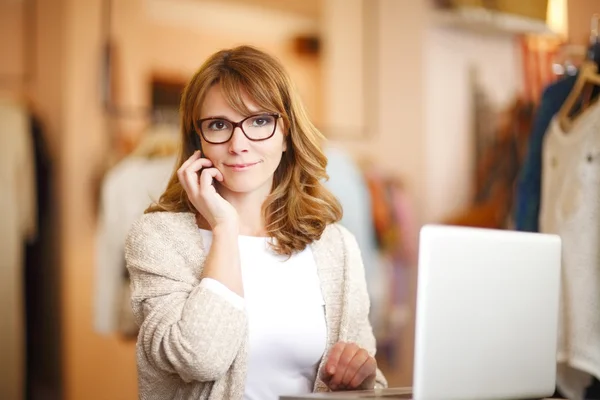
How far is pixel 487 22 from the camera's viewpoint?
11.1ft

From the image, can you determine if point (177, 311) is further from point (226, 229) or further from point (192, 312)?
point (226, 229)

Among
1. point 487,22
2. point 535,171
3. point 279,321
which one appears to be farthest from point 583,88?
point 487,22

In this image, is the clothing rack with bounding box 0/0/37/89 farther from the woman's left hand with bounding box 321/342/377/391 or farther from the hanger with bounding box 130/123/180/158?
the woman's left hand with bounding box 321/342/377/391

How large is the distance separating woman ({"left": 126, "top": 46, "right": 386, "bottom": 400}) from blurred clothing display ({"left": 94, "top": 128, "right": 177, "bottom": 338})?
4.35ft

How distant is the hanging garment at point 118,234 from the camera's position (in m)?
2.79

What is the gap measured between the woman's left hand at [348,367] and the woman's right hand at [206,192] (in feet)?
1.01

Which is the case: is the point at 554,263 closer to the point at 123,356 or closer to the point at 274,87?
the point at 274,87

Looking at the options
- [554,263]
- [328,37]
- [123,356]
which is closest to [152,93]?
[328,37]

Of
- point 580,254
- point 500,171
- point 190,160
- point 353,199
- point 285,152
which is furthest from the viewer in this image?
point 500,171

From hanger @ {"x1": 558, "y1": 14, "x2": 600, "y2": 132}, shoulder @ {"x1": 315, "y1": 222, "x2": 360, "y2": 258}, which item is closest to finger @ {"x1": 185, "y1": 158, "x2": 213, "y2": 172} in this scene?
shoulder @ {"x1": 315, "y1": 222, "x2": 360, "y2": 258}

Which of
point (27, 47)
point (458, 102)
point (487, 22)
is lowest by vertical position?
point (458, 102)

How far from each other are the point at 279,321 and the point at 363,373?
7.3 inches

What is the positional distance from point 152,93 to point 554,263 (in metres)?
2.47

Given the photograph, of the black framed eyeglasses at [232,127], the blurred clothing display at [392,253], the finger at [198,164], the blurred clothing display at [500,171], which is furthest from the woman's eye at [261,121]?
the blurred clothing display at [500,171]
